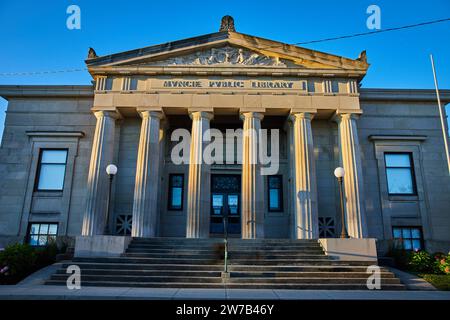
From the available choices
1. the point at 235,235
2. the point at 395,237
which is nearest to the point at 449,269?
the point at 395,237

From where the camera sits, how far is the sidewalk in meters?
9.59

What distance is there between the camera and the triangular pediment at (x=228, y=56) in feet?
64.0

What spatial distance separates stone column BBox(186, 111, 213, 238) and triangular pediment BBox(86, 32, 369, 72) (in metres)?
3.33

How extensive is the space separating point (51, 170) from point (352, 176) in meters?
16.4

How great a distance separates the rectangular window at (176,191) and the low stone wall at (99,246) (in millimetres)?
6089

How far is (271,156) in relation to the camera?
21031 millimetres

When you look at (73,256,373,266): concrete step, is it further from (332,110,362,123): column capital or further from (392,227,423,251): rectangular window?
(332,110,362,123): column capital

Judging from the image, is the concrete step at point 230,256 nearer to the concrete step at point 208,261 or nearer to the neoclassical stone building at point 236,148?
the concrete step at point 208,261

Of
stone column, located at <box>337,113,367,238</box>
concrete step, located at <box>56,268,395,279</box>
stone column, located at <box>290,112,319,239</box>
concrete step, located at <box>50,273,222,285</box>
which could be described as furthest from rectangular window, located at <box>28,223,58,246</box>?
stone column, located at <box>337,113,367,238</box>

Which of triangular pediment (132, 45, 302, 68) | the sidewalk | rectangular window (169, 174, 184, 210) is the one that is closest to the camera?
the sidewalk
